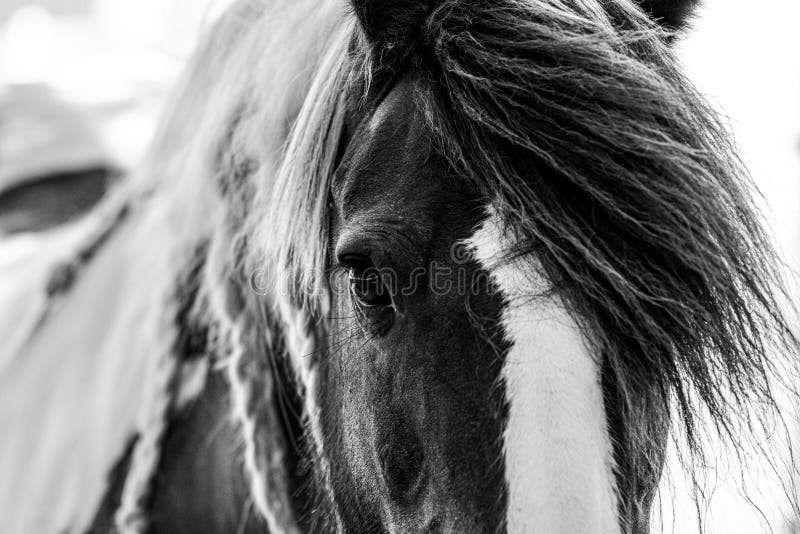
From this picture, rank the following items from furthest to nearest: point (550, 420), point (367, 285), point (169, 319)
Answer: point (169, 319)
point (367, 285)
point (550, 420)

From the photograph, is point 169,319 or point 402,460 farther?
point 169,319

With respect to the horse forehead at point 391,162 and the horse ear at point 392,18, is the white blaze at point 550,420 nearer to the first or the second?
the horse forehead at point 391,162

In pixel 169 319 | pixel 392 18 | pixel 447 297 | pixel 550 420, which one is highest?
pixel 392 18

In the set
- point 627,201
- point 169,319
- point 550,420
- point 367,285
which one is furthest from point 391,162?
point 169,319

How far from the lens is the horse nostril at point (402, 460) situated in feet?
3.31

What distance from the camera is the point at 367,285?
1085 mm

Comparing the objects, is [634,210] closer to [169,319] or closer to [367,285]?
[367,285]

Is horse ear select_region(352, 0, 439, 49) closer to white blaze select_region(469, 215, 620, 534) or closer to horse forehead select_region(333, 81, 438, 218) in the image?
horse forehead select_region(333, 81, 438, 218)

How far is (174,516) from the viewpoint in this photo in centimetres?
146

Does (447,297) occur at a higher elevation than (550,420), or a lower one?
higher

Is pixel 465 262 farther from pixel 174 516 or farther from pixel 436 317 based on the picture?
pixel 174 516

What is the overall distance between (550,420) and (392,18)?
2.08 ft

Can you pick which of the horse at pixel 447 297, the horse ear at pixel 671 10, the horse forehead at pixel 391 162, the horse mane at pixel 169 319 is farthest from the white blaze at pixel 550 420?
the horse mane at pixel 169 319

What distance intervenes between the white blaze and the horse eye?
176 millimetres
